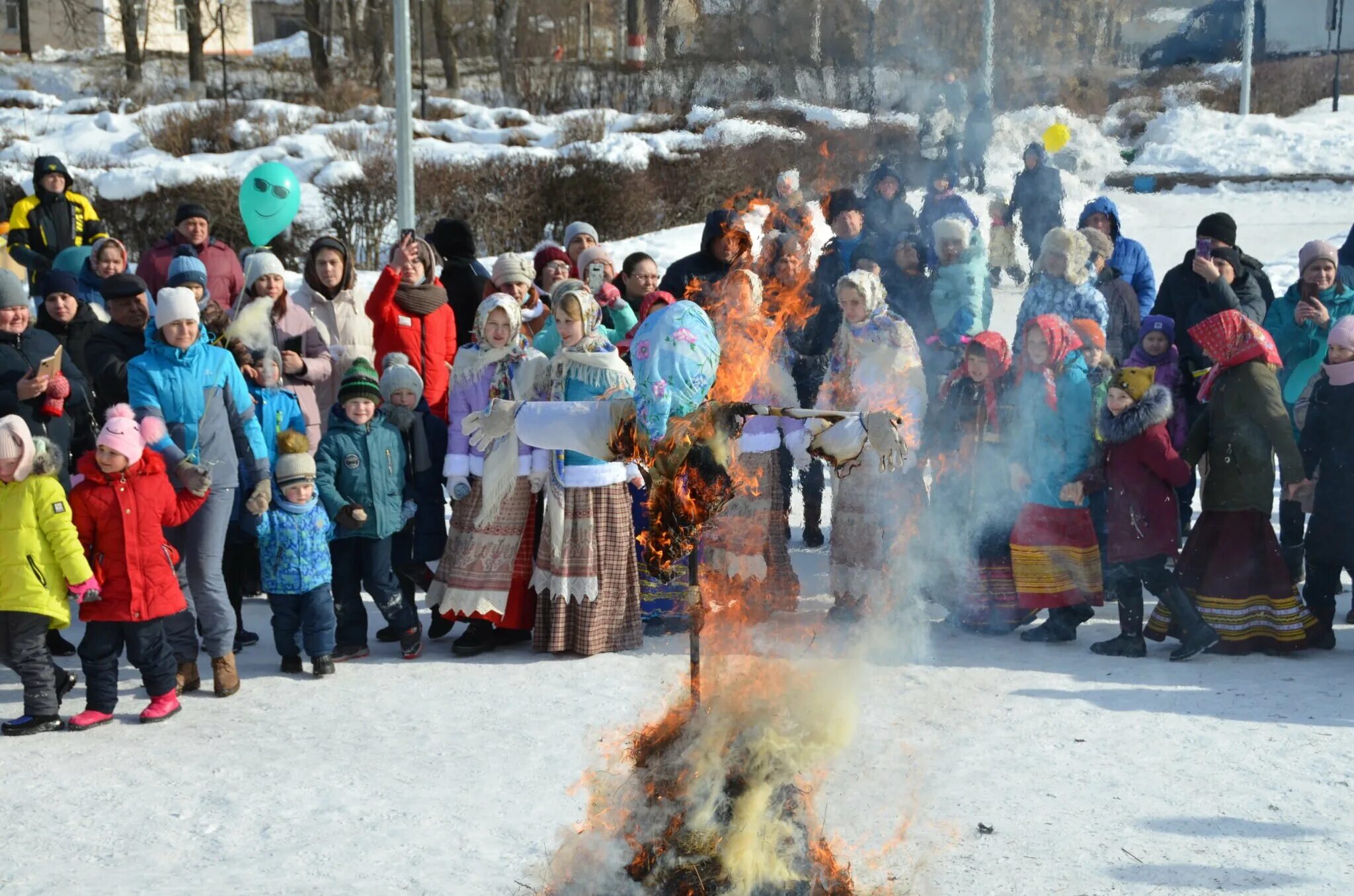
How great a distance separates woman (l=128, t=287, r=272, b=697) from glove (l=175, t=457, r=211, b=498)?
0.09 m

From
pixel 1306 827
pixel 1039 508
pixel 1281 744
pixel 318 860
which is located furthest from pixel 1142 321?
pixel 318 860

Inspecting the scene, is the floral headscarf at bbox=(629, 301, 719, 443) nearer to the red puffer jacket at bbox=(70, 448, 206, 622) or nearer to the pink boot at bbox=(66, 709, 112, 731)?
the red puffer jacket at bbox=(70, 448, 206, 622)

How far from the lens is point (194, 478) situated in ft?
19.0

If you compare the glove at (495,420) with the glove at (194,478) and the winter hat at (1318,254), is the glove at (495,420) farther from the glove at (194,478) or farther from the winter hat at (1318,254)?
the winter hat at (1318,254)

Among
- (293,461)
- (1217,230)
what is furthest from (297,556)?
(1217,230)

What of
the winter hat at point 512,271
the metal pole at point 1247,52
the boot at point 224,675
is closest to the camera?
the boot at point 224,675

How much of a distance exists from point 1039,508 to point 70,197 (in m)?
7.12

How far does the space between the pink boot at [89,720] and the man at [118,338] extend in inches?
62.1

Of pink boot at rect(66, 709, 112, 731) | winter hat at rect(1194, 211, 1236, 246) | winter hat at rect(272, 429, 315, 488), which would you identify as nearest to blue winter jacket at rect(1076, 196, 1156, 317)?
winter hat at rect(1194, 211, 1236, 246)

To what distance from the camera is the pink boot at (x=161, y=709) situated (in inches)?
226

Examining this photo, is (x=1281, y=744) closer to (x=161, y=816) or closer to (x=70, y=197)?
(x=161, y=816)

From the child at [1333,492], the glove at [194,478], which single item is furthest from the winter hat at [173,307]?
the child at [1333,492]

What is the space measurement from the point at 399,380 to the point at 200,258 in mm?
2459

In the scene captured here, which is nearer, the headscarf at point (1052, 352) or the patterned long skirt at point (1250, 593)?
the patterned long skirt at point (1250, 593)
